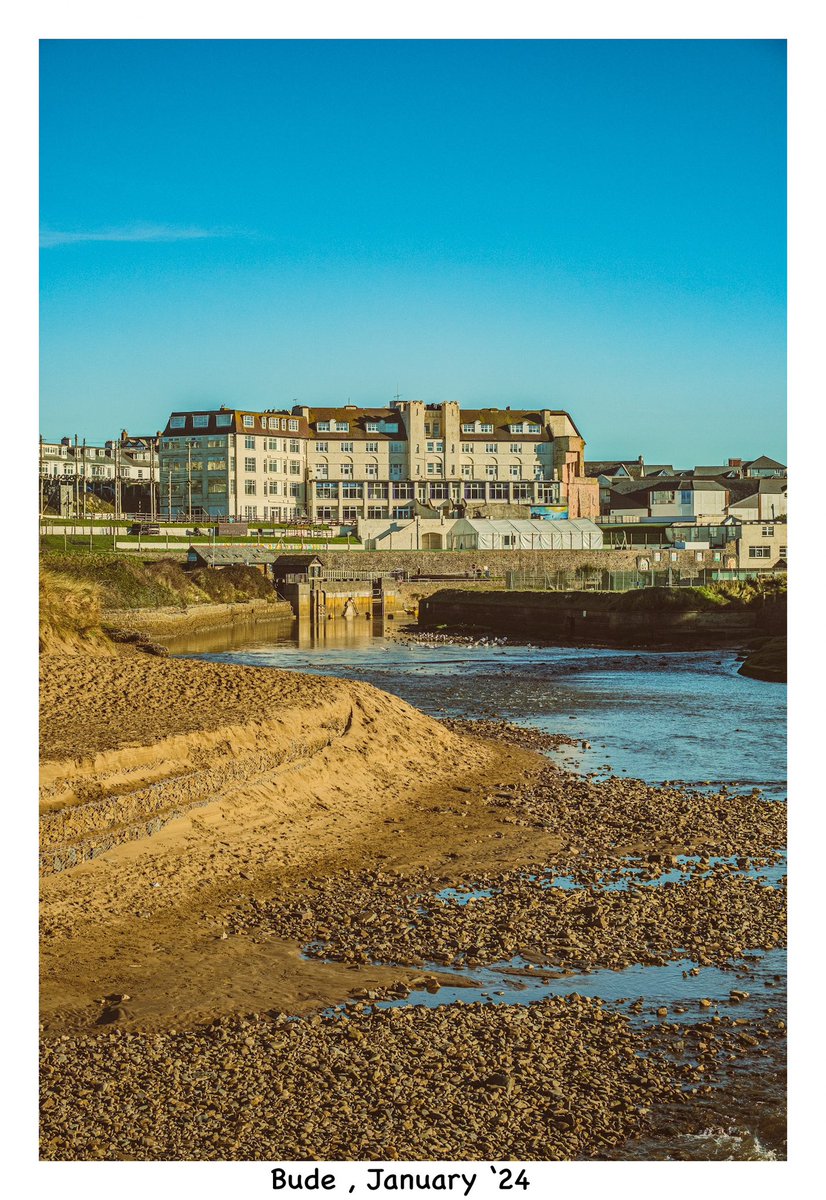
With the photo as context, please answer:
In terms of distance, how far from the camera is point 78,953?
9.59 m

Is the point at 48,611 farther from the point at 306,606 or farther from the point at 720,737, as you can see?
the point at 306,606

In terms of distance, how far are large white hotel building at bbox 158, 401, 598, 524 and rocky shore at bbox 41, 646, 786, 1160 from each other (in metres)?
90.4

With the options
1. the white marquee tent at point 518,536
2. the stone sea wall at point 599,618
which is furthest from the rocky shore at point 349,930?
the white marquee tent at point 518,536

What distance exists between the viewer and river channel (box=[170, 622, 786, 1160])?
734 cm

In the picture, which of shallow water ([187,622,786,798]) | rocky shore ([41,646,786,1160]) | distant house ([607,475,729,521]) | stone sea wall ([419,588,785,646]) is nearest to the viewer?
rocky shore ([41,646,786,1160])

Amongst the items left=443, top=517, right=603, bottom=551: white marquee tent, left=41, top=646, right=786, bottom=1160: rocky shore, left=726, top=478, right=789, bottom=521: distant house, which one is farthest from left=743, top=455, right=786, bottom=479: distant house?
left=41, top=646, right=786, bottom=1160: rocky shore

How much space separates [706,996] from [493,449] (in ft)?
354

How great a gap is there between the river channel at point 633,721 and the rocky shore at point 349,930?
0.16 metres

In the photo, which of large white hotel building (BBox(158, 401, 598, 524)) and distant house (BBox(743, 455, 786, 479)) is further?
distant house (BBox(743, 455, 786, 479))

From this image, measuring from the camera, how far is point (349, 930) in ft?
34.4

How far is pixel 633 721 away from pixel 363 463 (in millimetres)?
87352

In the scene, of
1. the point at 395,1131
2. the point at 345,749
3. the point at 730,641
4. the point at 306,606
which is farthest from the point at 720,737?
the point at 306,606

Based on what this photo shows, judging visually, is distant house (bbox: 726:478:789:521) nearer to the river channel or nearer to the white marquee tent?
the white marquee tent

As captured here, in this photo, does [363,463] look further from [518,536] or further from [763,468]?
[763,468]
